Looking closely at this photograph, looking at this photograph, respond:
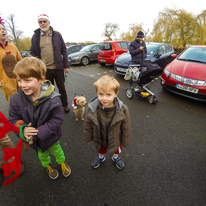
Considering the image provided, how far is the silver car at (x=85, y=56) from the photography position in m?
10.4

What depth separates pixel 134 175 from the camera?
197cm

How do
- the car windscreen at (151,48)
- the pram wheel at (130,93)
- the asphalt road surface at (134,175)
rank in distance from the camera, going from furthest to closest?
the car windscreen at (151,48) → the pram wheel at (130,93) → the asphalt road surface at (134,175)

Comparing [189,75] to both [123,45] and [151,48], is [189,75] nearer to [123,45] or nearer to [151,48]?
[151,48]

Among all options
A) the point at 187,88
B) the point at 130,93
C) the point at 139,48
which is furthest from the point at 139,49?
the point at 187,88

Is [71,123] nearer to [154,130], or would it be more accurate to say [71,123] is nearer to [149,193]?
[154,130]

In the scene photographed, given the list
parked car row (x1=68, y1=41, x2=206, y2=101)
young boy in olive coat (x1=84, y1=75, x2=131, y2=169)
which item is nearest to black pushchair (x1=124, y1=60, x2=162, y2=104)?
parked car row (x1=68, y1=41, x2=206, y2=101)

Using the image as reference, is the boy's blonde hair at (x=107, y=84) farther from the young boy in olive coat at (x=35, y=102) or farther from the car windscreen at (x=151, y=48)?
the car windscreen at (x=151, y=48)

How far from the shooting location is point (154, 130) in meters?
2.89

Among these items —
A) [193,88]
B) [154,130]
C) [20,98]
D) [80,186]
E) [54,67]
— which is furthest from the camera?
[193,88]

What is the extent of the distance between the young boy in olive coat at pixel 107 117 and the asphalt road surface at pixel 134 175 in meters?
0.58

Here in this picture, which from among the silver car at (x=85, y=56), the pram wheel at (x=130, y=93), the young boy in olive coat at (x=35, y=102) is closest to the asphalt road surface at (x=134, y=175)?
the young boy in olive coat at (x=35, y=102)

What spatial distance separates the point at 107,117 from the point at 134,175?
1.10 meters

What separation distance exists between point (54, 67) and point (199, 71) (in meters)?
4.11

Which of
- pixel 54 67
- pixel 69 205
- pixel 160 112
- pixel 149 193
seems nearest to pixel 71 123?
pixel 54 67
